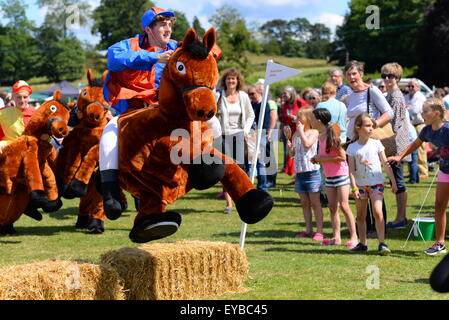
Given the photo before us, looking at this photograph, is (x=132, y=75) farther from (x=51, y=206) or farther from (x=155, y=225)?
(x=51, y=206)

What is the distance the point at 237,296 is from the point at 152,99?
6.42 ft

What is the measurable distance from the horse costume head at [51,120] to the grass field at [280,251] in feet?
4.84

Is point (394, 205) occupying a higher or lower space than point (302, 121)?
lower

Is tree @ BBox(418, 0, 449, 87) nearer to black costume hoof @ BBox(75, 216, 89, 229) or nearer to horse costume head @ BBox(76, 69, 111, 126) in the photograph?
black costume hoof @ BBox(75, 216, 89, 229)

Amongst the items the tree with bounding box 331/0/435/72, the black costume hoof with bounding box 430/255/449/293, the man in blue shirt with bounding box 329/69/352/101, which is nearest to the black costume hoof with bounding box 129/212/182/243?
the black costume hoof with bounding box 430/255/449/293

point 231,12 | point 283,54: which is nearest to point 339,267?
point 231,12

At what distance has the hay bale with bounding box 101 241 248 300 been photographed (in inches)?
214

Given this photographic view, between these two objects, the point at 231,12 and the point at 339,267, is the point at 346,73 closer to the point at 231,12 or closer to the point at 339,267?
the point at 339,267

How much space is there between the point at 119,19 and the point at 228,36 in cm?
3208

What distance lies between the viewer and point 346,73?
343 inches

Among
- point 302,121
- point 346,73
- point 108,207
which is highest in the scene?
point 346,73

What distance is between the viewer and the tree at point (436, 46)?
5012 centimetres

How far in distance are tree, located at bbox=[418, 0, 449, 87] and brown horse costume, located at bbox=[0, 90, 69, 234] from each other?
45799 millimetres

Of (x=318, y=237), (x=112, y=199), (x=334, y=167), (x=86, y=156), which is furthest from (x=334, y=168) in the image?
(x=112, y=199)
